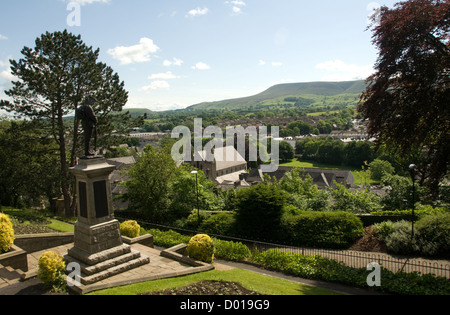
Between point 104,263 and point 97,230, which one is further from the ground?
point 97,230

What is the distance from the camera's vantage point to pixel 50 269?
961cm

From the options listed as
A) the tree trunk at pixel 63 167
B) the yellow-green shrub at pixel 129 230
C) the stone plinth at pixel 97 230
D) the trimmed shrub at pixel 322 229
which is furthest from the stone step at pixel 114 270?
the tree trunk at pixel 63 167

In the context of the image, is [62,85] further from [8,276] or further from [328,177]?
[328,177]

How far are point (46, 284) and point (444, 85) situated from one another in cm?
1639

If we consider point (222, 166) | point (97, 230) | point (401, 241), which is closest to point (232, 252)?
point (97, 230)

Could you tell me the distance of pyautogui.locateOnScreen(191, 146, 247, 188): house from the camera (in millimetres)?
65250

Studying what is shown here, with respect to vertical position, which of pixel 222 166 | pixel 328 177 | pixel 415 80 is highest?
pixel 415 80

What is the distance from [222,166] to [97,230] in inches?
2343

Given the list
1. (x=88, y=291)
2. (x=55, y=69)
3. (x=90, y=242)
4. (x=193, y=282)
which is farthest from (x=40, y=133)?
(x=193, y=282)

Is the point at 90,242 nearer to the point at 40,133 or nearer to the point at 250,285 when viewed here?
the point at 250,285

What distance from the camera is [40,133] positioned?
23641 millimetres

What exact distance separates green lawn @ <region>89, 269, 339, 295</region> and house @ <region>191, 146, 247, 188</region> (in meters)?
49.6

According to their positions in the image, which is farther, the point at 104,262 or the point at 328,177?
the point at 328,177
